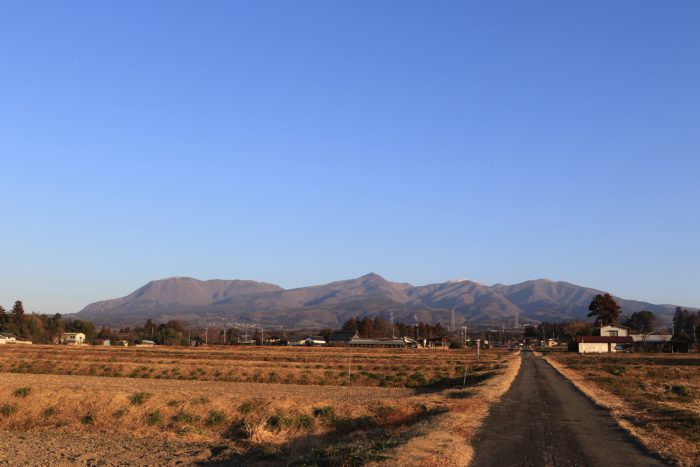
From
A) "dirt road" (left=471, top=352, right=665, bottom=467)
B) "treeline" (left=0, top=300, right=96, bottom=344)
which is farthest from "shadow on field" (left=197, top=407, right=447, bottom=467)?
"treeline" (left=0, top=300, right=96, bottom=344)

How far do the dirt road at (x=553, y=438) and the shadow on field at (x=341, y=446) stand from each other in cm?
266

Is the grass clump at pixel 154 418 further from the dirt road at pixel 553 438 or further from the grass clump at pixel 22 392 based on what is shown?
the dirt road at pixel 553 438

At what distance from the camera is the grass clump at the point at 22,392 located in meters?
35.0

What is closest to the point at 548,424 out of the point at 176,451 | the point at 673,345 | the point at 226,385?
the point at 176,451

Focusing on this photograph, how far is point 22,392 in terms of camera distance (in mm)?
35312

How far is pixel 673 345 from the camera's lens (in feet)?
434

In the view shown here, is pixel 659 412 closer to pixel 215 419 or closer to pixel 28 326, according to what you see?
pixel 215 419

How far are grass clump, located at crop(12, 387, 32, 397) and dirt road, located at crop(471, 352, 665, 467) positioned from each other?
25.6 meters

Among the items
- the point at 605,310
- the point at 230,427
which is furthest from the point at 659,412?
the point at 605,310

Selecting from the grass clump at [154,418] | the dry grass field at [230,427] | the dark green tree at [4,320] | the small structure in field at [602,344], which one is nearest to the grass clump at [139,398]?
the dry grass field at [230,427]

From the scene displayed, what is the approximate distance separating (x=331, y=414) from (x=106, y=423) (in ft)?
36.8

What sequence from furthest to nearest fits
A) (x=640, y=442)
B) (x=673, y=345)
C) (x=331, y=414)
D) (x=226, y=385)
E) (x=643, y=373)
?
(x=673, y=345) → (x=643, y=373) → (x=226, y=385) → (x=331, y=414) → (x=640, y=442)

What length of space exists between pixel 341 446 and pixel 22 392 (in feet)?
79.3

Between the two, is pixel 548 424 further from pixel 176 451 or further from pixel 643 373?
pixel 643 373
